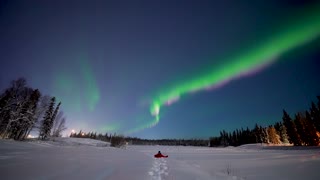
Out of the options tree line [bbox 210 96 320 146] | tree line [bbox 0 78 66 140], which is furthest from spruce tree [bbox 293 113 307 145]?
tree line [bbox 0 78 66 140]

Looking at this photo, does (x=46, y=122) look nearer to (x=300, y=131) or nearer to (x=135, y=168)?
(x=135, y=168)

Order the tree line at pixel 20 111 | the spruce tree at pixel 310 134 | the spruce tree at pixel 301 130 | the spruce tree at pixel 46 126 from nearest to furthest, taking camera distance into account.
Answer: the tree line at pixel 20 111
the spruce tree at pixel 46 126
the spruce tree at pixel 310 134
the spruce tree at pixel 301 130

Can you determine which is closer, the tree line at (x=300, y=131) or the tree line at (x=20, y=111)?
the tree line at (x=20, y=111)

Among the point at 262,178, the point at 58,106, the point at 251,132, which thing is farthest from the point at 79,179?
the point at 251,132

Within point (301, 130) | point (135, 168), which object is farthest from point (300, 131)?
point (135, 168)

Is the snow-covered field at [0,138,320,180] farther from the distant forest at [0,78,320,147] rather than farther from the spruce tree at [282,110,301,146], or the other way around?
the spruce tree at [282,110,301,146]

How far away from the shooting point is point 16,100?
3228 centimetres

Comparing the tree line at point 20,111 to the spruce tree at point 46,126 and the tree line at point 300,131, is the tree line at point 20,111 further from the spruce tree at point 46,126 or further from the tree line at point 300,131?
the tree line at point 300,131

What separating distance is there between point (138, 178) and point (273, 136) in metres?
101

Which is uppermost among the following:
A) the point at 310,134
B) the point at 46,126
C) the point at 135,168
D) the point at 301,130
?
the point at 301,130

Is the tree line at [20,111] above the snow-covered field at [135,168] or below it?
above

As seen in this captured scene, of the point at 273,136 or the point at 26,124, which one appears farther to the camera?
the point at 273,136

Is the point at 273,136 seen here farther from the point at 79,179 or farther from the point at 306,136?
the point at 79,179

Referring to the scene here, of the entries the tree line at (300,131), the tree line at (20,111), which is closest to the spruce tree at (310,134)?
the tree line at (300,131)
